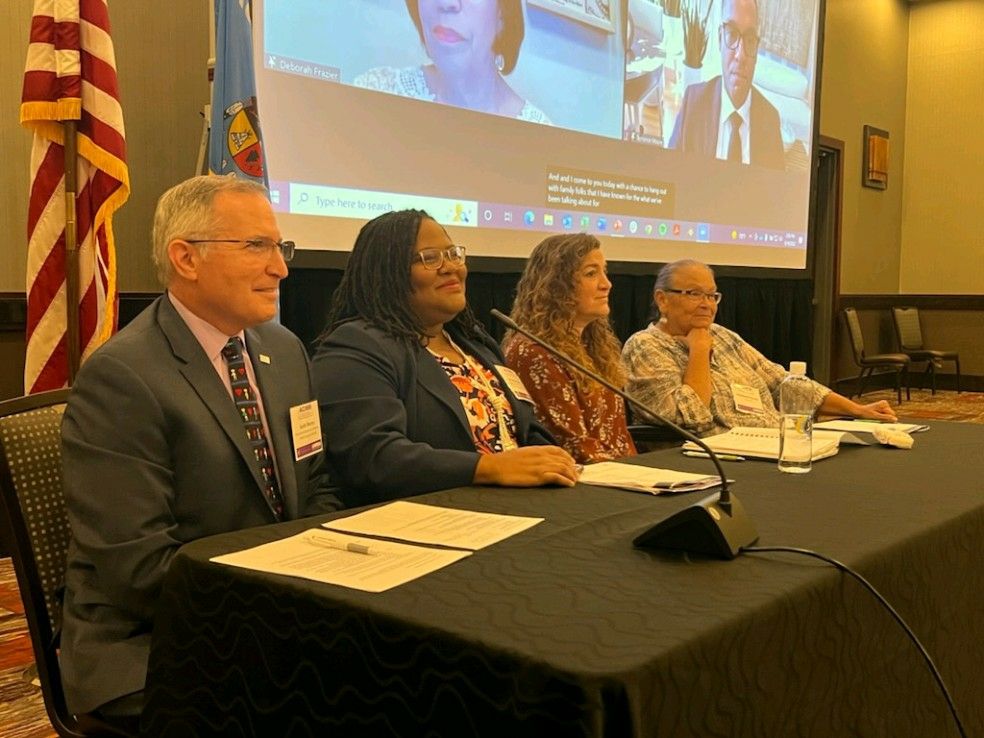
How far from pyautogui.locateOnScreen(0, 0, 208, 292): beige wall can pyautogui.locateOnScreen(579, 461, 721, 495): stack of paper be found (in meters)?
2.55

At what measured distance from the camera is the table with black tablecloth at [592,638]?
0.89m

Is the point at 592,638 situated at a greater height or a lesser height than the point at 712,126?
lesser

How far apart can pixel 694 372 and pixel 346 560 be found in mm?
2029

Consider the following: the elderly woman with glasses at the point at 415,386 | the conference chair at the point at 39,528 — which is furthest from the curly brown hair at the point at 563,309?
the conference chair at the point at 39,528

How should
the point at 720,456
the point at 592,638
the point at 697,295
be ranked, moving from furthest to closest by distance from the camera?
the point at 697,295
the point at 720,456
the point at 592,638

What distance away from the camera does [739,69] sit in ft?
17.7

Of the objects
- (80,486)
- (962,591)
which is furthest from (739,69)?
(80,486)

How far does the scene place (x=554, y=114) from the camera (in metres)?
4.23

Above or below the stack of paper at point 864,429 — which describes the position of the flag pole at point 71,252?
above

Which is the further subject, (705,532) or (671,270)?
(671,270)

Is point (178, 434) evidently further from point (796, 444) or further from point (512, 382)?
point (796, 444)

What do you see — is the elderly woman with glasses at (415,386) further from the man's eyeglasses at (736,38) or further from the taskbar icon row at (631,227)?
the man's eyeglasses at (736,38)

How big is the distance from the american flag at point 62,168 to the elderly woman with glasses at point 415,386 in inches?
45.7

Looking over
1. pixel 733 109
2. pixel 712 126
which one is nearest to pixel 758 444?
pixel 712 126
